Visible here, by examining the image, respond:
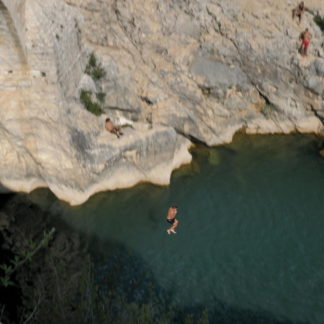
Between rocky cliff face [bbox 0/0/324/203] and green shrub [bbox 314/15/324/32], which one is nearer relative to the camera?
rocky cliff face [bbox 0/0/324/203]

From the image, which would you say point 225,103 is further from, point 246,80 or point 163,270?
point 163,270

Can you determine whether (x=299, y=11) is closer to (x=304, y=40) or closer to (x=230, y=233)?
(x=304, y=40)

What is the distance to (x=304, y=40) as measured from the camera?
19766mm

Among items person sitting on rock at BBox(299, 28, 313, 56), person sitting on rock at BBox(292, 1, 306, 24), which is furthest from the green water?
person sitting on rock at BBox(292, 1, 306, 24)

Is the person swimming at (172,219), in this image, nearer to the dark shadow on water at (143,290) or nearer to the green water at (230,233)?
the green water at (230,233)

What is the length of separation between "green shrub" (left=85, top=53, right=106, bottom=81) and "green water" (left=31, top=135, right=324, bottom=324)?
17.5 ft

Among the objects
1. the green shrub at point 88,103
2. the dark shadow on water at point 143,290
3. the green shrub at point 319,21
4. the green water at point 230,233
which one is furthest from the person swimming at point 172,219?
the green shrub at point 319,21

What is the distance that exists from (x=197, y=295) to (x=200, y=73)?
11.2 meters

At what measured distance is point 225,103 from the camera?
2075 cm

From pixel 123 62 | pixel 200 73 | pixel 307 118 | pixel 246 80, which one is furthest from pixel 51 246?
pixel 307 118

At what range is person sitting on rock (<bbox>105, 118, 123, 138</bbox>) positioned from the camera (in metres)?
16.9

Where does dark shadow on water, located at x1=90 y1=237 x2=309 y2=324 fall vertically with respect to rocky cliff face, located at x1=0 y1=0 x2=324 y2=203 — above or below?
below

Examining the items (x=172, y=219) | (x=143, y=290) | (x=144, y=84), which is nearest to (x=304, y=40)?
(x=144, y=84)

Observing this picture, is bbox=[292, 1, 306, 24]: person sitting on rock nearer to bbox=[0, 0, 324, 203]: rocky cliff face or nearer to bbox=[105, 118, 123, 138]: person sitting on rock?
bbox=[0, 0, 324, 203]: rocky cliff face
